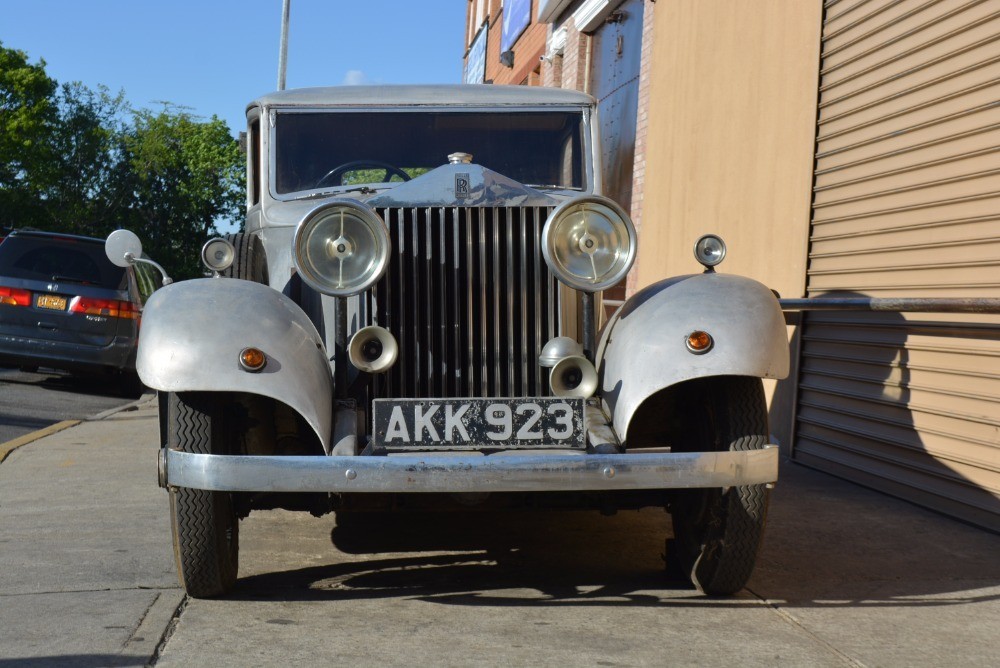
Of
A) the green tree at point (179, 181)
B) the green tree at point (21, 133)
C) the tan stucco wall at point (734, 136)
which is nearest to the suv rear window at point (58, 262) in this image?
the tan stucco wall at point (734, 136)

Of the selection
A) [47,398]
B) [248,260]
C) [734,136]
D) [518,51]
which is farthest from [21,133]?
[248,260]

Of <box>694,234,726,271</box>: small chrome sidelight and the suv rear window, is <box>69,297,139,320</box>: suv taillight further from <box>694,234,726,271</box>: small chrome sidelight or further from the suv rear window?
<box>694,234,726,271</box>: small chrome sidelight

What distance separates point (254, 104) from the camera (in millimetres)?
5969

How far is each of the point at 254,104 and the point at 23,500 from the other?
245cm

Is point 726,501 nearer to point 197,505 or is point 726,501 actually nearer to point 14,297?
point 197,505

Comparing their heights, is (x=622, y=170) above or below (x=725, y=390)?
above

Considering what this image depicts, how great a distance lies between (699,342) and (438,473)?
1043mm

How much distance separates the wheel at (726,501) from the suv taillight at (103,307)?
9.33 meters

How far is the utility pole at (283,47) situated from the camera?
933 inches

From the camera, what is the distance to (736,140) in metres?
9.46

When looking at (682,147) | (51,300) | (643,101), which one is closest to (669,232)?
(682,147)

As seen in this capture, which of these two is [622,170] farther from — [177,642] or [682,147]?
[177,642]

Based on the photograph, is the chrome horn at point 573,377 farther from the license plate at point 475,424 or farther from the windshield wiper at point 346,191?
the windshield wiper at point 346,191

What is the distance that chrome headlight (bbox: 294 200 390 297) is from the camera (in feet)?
14.3
